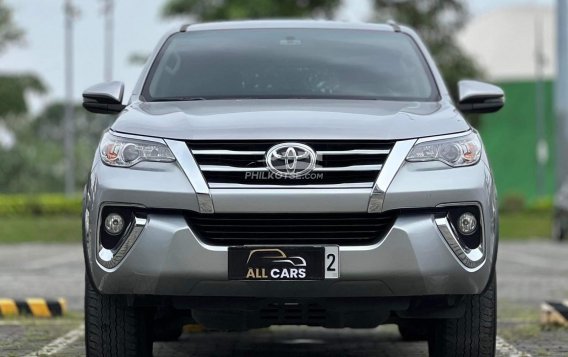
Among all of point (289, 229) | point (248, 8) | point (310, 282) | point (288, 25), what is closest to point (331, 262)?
point (310, 282)

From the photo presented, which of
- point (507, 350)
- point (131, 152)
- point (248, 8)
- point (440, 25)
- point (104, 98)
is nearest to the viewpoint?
point (131, 152)

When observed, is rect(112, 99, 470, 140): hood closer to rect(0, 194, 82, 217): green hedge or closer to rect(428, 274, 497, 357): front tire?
rect(428, 274, 497, 357): front tire

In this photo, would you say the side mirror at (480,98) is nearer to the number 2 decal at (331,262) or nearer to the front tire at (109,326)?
the number 2 decal at (331,262)

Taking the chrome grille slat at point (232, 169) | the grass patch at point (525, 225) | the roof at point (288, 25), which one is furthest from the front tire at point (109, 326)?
the grass patch at point (525, 225)

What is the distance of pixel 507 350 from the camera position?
25.1 feet

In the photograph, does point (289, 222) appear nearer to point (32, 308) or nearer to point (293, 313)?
point (293, 313)

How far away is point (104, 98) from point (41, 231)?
22.6 metres

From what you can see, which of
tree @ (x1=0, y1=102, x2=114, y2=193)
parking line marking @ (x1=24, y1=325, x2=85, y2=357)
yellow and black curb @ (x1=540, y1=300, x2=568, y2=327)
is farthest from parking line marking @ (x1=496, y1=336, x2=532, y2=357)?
tree @ (x1=0, y1=102, x2=114, y2=193)

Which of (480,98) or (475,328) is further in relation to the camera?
(480,98)

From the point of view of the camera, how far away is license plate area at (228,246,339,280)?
18.4 ft

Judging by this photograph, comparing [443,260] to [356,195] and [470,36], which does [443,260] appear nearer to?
[356,195]

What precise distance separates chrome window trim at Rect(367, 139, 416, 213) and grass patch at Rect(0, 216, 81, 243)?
2000 centimetres

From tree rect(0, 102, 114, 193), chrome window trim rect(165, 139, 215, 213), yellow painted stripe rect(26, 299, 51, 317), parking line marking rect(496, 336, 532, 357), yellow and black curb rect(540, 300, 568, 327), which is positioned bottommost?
tree rect(0, 102, 114, 193)

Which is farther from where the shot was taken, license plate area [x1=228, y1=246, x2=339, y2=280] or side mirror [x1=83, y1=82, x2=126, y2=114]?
side mirror [x1=83, y1=82, x2=126, y2=114]
